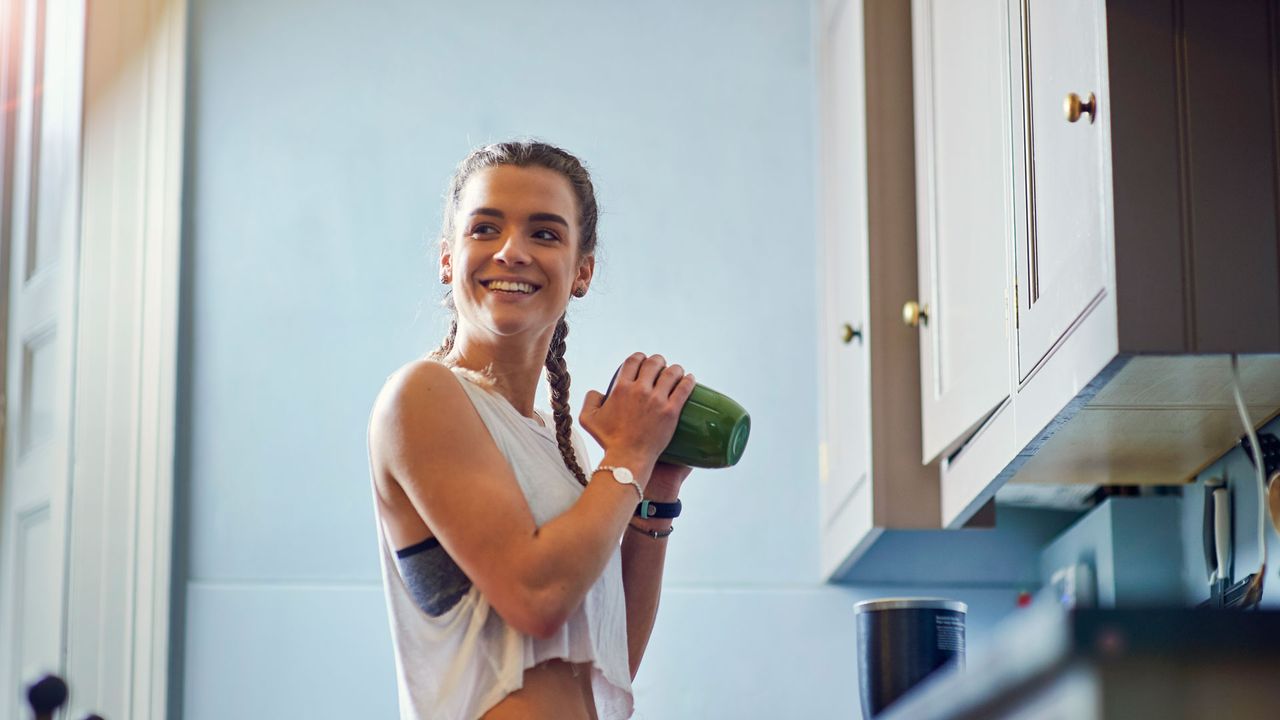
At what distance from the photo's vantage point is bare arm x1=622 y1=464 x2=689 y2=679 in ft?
4.94

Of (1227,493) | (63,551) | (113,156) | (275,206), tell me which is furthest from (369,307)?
(1227,493)

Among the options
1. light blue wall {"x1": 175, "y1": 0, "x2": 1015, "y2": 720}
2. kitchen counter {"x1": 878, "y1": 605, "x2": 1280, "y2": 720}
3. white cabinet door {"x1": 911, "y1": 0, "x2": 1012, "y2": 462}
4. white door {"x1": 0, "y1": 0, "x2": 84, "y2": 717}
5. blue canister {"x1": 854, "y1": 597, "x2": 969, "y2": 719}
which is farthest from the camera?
light blue wall {"x1": 175, "y1": 0, "x2": 1015, "y2": 720}

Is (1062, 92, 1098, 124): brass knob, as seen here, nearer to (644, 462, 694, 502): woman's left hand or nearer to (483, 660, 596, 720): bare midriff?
(644, 462, 694, 502): woman's left hand

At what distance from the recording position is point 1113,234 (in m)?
1.34

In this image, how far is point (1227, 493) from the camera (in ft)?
6.35

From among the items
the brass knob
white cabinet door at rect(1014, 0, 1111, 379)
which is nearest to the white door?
white cabinet door at rect(1014, 0, 1111, 379)

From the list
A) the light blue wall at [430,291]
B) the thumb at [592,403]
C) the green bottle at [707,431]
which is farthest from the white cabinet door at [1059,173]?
the light blue wall at [430,291]

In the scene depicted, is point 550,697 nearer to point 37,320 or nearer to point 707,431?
point 707,431

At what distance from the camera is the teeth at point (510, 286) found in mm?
1440

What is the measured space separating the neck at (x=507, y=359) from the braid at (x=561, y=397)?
2.1 inches

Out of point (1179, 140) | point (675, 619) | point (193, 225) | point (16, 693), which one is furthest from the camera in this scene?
point (193, 225)

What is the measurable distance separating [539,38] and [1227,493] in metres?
1.57

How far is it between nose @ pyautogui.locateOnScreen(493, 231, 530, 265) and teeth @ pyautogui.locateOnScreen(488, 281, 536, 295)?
19mm

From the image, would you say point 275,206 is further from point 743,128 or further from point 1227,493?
point 1227,493
